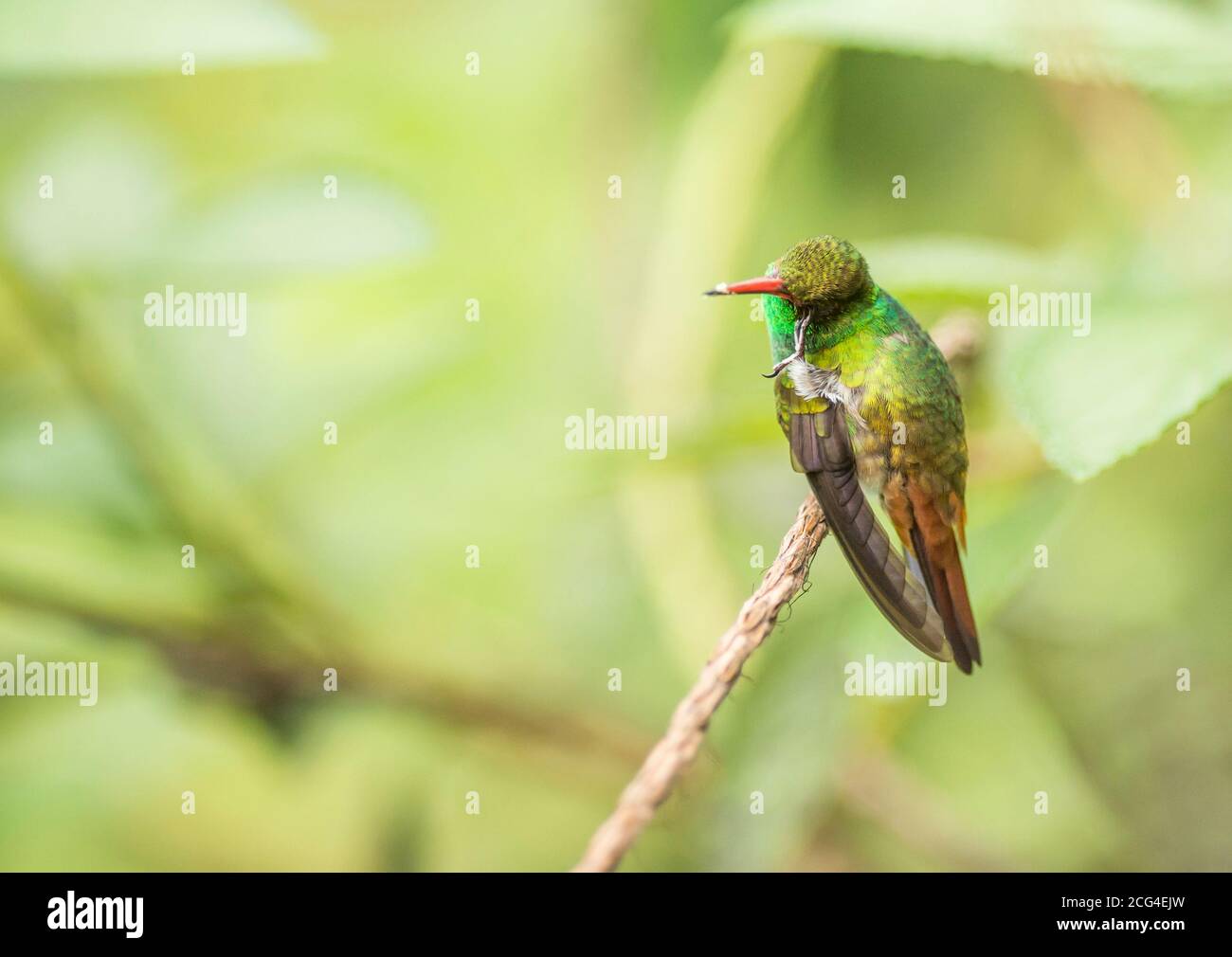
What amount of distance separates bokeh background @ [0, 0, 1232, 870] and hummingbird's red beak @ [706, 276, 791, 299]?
0.43 feet

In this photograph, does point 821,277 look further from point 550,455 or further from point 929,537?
point 550,455

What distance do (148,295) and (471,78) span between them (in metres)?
0.62

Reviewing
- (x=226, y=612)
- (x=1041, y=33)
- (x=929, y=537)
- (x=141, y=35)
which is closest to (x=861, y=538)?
(x=929, y=537)

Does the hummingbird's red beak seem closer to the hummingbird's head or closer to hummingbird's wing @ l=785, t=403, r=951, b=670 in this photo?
the hummingbird's head

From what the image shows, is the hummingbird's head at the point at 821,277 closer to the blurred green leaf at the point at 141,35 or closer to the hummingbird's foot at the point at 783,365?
the hummingbird's foot at the point at 783,365

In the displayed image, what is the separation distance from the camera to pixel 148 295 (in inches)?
54.5

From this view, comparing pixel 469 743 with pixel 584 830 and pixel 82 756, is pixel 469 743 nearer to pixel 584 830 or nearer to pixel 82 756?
pixel 584 830

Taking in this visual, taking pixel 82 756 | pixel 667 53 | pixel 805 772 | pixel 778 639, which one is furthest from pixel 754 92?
pixel 82 756

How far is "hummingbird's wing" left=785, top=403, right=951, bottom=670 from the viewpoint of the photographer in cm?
89

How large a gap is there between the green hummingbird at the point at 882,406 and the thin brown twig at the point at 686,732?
0.99 ft

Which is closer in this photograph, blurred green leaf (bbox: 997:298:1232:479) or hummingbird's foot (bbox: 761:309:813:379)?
blurred green leaf (bbox: 997:298:1232:479)

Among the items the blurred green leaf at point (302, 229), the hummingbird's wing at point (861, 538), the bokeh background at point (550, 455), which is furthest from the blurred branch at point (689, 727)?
the blurred green leaf at point (302, 229)

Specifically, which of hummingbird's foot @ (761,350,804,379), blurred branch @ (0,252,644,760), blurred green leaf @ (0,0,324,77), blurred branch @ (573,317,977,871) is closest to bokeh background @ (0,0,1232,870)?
blurred branch @ (0,252,644,760)

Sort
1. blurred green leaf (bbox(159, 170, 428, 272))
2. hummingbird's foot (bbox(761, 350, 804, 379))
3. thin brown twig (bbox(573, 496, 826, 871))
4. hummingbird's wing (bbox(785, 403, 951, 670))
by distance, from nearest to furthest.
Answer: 1. thin brown twig (bbox(573, 496, 826, 871))
2. hummingbird's wing (bbox(785, 403, 951, 670))
3. hummingbird's foot (bbox(761, 350, 804, 379))
4. blurred green leaf (bbox(159, 170, 428, 272))
